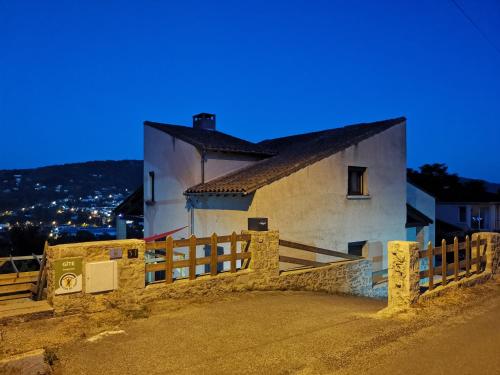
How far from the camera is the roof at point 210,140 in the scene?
15531 mm

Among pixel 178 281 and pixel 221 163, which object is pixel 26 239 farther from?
pixel 178 281

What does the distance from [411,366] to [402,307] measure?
9.80 feet

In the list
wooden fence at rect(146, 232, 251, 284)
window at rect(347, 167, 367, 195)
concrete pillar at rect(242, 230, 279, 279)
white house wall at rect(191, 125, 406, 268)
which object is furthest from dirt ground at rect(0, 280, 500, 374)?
window at rect(347, 167, 367, 195)

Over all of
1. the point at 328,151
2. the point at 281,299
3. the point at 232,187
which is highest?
the point at 328,151

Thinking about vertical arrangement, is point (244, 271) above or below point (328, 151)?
below

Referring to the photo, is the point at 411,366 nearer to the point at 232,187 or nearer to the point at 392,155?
the point at 232,187

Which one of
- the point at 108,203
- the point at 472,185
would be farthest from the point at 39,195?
the point at 472,185

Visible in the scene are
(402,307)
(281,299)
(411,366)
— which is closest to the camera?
(411,366)

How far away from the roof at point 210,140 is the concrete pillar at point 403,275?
8.78 metres

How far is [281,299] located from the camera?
8750 mm

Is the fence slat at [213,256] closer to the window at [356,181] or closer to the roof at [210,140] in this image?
the roof at [210,140]

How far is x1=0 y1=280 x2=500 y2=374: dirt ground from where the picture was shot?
5023 millimetres

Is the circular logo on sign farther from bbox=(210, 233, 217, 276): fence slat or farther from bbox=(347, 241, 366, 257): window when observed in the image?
bbox=(347, 241, 366, 257): window

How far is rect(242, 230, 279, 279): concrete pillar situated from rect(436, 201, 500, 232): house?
27403mm
